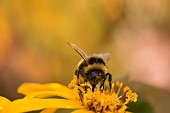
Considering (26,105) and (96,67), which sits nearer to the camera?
(26,105)

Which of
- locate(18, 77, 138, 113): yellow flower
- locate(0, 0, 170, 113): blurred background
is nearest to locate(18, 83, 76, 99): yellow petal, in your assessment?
locate(18, 77, 138, 113): yellow flower

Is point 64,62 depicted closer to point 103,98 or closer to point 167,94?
point 167,94

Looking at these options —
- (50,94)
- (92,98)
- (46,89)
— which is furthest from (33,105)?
(46,89)

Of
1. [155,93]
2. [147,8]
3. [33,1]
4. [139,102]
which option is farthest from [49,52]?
[139,102]

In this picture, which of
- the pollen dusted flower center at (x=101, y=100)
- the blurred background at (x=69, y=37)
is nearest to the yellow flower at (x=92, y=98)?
the pollen dusted flower center at (x=101, y=100)

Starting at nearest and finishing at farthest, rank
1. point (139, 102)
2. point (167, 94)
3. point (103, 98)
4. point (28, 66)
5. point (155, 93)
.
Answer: point (103, 98) → point (139, 102) → point (155, 93) → point (167, 94) → point (28, 66)

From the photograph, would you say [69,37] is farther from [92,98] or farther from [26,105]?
[26,105]
